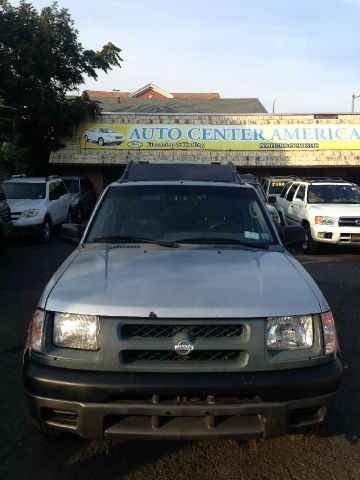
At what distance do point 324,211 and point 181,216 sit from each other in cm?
743

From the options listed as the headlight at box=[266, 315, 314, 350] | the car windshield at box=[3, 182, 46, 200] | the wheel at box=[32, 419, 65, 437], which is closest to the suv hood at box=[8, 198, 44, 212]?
the car windshield at box=[3, 182, 46, 200]

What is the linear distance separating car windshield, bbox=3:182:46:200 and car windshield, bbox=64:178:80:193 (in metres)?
4.04

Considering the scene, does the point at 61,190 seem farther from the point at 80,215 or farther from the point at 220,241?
the point at 220,241

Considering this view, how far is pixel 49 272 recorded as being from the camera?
9.05 metres

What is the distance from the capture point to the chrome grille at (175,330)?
8.78ft

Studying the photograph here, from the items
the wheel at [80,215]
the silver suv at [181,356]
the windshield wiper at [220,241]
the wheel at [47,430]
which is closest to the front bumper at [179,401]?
the silver suv at [181,356]

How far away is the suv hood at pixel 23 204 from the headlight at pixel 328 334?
10.7 metres

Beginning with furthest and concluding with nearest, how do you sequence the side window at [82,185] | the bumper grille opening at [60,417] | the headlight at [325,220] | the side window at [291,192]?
1. the side window at [82,185]
2. the side window at [291,192]
3. the headlight at [325,220]
4. the bumper grille opening at [60,417]

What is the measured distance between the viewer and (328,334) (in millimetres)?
2840

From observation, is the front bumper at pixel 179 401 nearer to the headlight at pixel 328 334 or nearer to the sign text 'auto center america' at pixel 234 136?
the headlight at pixel 328 334

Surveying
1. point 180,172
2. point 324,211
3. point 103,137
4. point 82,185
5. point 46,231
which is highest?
point 103,137

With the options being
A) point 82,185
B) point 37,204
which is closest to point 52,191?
point 37,204

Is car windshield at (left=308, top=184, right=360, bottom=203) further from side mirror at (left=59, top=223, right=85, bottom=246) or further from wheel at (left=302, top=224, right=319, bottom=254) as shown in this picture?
side mirror at (left=59, top=223, right=85, bottom=246)

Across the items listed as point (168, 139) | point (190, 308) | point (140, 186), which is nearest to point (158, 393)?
point (190, 308)
